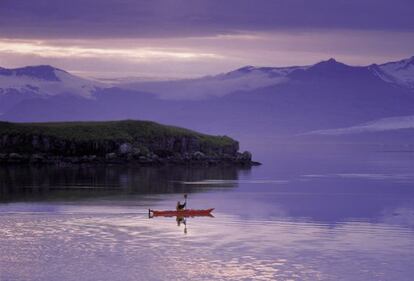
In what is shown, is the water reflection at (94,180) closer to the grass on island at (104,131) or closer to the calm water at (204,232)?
the calm water at (204,232)

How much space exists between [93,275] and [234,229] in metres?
18.8

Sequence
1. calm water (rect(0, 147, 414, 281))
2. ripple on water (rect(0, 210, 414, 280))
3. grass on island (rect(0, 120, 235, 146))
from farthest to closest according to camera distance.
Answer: grass on island (rect(0, 120, 235, 146))
calm water (rect(0, 147, 414, 281))
ripple on water (rect(0, 210, 414, 280))

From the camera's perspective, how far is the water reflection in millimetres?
94312

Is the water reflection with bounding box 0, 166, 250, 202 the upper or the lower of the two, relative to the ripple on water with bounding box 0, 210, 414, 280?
upper

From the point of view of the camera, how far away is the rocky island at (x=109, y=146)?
149 meters

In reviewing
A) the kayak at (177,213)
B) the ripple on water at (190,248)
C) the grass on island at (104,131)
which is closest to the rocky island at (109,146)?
the grass on island at (104,131)

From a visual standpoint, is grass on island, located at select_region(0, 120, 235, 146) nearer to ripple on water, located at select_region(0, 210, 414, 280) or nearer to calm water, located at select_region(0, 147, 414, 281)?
calm water, located at select_region(0, 147, 414, 281)

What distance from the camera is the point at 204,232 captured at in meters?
66.1

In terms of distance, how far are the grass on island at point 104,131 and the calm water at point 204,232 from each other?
139ft

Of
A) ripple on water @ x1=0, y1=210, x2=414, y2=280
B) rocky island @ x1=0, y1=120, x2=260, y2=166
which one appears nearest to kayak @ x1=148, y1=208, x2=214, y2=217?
ripple on water @ x1=0, y1=210, x2=414, y2=280

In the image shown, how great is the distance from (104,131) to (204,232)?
313 feet

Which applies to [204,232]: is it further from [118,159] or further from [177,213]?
[118,159]

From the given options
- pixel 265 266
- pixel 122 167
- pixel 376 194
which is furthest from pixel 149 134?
pixel 265 266

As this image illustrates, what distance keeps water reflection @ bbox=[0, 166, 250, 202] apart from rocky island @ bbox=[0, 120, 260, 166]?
27.1 ft
